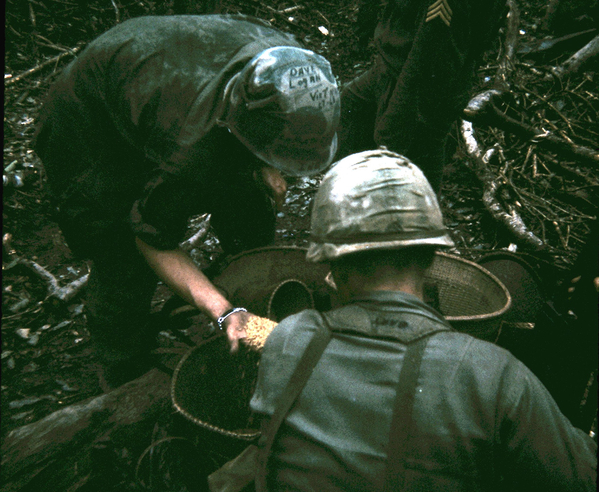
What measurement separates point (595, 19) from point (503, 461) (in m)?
7.87

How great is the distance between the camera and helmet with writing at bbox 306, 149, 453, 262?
1304 millimetres

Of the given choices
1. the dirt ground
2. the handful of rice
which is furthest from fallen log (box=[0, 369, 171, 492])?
the handful of rice

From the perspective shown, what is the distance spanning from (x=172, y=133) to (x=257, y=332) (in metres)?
0.95

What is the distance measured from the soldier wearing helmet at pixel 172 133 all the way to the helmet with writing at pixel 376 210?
1.41 feet

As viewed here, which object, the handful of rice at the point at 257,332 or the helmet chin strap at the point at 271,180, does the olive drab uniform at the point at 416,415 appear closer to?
the handful of rice at the point at 257,332

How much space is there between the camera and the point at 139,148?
2.05m

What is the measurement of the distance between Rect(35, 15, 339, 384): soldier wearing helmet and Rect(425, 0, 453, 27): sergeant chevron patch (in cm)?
124

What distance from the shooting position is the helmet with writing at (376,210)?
1.30m

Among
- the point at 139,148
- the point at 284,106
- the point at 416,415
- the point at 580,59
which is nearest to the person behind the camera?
the point at 416,415

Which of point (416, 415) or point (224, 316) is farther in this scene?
point (224, 316)

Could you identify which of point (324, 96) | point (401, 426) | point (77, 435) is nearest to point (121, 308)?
point (77, 435)

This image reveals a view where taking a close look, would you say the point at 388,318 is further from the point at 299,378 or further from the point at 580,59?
the point at 580,59

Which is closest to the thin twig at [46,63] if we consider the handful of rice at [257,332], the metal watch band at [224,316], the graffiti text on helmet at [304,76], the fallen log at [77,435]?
the fallen log at [77,435]

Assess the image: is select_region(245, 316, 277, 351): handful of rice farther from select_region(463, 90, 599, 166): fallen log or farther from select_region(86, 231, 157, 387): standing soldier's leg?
select_region(463, 90, 599, 166): fallen log
